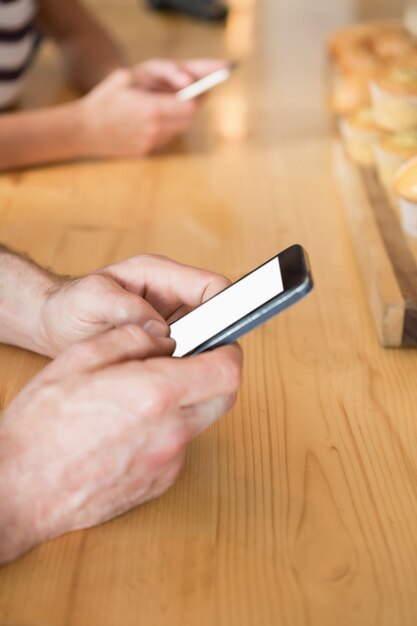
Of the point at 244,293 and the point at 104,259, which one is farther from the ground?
the point at 244,293

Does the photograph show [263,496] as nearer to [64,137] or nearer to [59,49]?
[64,137]

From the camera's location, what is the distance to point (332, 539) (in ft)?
2.22

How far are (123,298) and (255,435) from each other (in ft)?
0.56

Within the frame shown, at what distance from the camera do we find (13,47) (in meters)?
1.62

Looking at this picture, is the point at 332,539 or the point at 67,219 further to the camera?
the point at 67,219

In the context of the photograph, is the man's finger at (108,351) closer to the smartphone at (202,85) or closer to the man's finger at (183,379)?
the man's finger at (183,379)

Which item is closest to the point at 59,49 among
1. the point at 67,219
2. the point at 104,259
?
the point at 67,219

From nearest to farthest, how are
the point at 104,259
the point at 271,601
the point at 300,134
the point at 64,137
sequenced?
the point at 271,601, the point at 104,259, the point at 64,137, the point at 300,134

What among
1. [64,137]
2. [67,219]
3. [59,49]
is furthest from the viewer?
[59,49]

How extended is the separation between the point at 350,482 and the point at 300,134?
0.91 metres

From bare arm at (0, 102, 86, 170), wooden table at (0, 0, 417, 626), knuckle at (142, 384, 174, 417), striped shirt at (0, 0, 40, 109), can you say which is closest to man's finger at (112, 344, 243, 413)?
knuckle at (142, 384, 174, 417)

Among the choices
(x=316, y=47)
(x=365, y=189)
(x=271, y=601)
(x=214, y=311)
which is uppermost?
(x=214, y=311)

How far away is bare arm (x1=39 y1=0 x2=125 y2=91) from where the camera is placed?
5.75ft

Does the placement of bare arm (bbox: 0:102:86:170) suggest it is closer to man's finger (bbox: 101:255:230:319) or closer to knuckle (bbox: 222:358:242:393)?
man's finger (bbox: 101:255:230:319)
